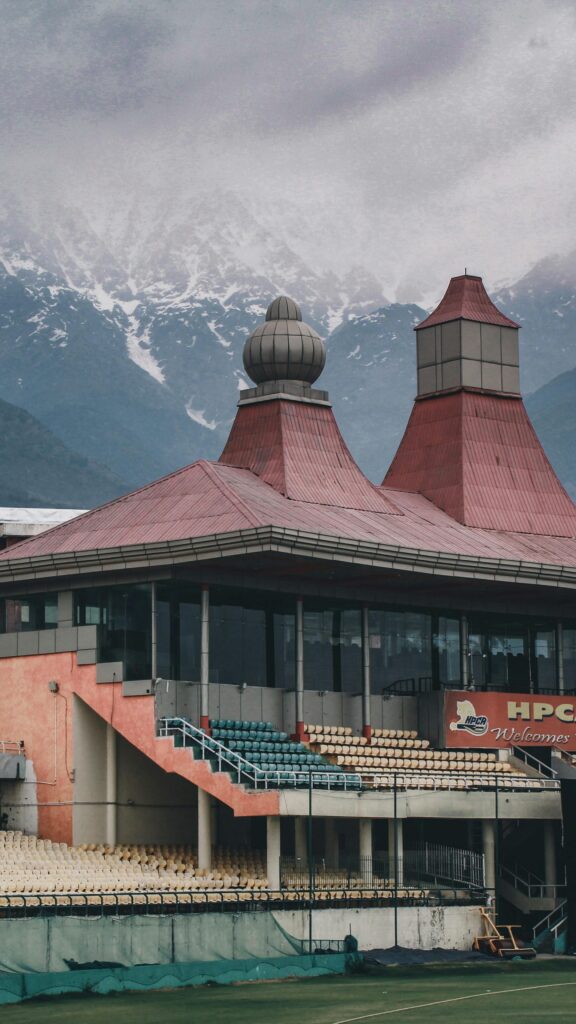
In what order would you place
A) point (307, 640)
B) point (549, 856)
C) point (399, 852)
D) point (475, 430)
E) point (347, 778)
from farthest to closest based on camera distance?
point (475, 430)
point (307, 640)
point (549, 856)
point (347, 778)
point (399, 852)

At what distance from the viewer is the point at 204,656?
218 ft

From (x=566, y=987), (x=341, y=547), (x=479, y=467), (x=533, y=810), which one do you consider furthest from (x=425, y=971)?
(x=479, y=467)

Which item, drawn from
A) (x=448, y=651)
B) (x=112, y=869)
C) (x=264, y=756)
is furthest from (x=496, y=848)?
(x=112, y=869)

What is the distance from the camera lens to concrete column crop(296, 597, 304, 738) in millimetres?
68312

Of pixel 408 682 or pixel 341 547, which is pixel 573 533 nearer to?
pixel 408 682

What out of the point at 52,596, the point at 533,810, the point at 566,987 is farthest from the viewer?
the point at 52,596

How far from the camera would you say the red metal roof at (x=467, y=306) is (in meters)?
83.8

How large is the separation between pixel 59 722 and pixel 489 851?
1597 centimetres

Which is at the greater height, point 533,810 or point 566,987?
point 533,810

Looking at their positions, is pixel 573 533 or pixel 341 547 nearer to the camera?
pixel 341 547

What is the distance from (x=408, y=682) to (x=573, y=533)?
13054 millimetres

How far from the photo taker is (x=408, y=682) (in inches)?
2881

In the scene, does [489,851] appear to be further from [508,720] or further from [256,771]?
[256,771]

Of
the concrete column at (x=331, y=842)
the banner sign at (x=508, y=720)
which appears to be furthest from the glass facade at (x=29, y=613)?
the banner sign at (x=508, y=720)
